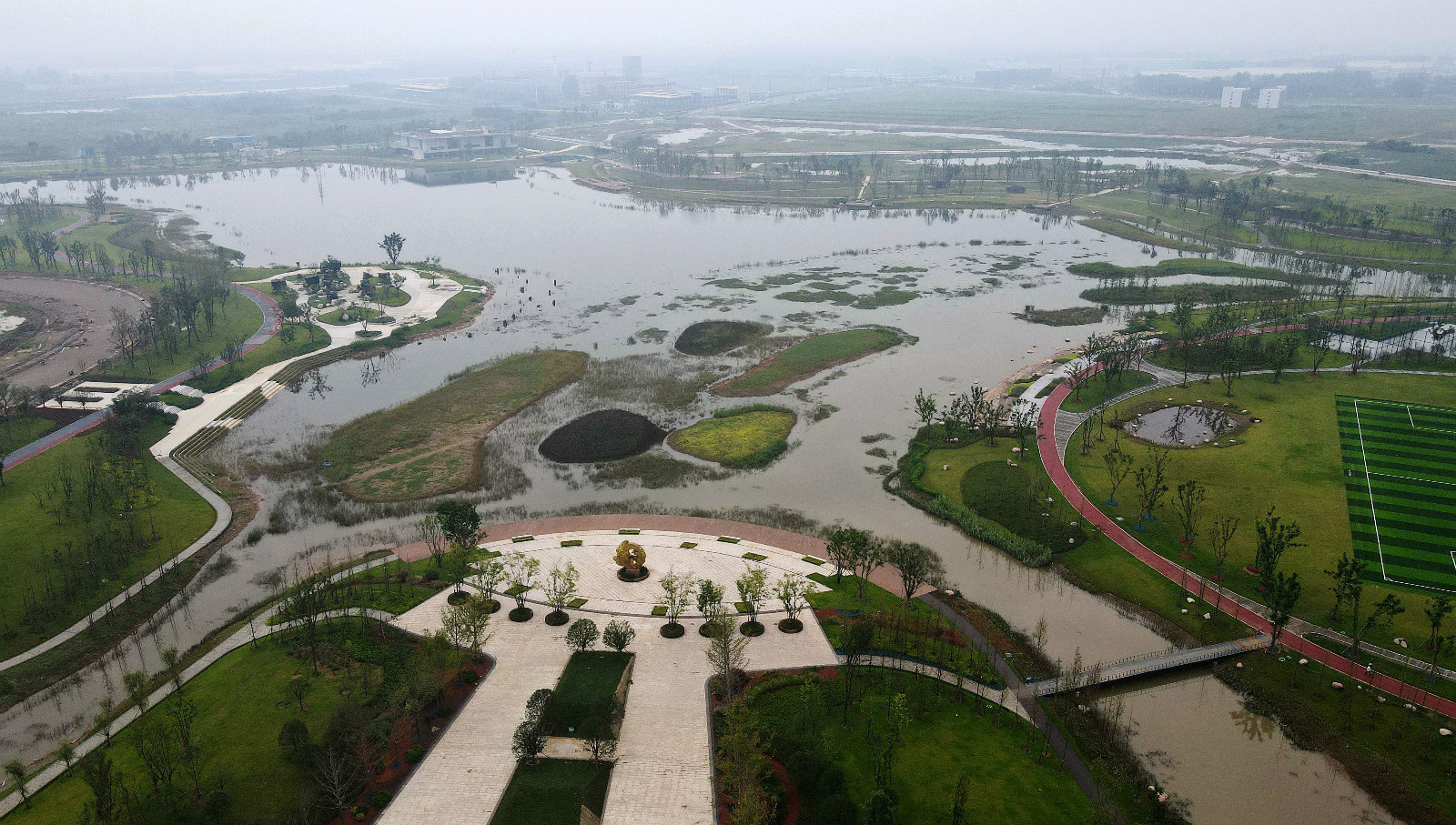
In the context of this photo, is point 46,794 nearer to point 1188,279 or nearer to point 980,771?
point 980,771

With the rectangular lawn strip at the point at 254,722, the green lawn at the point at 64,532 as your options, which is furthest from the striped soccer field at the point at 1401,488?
the green lawn at the point at 64,532

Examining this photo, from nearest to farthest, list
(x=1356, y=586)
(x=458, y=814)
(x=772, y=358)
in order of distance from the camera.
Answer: (x=458, y=814) → (x=1356, y=586) → (x=772, y=358)

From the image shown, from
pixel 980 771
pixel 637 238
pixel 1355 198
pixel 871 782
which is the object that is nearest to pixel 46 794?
pixel 871 782

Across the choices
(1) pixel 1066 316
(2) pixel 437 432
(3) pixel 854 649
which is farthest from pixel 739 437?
(1) pixel 1066 316

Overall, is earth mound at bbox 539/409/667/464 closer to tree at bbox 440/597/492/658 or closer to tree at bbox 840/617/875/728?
tree at bbox 440/597/492/658

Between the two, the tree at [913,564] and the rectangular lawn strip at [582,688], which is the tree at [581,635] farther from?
the tree at [913,564]
